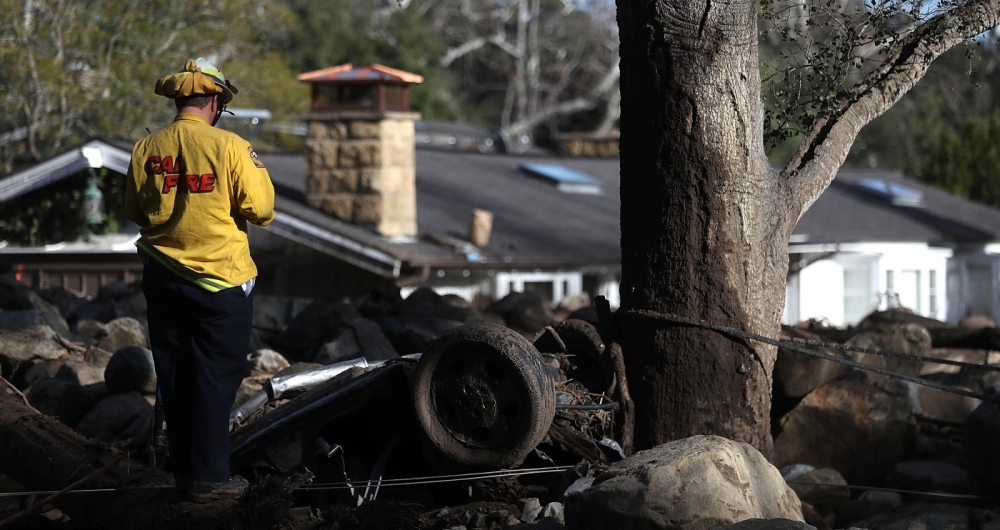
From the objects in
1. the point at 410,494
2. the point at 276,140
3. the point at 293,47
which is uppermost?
the point at 293,47

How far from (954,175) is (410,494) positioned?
3306 cm

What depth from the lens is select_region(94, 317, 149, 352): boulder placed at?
29.6 ft

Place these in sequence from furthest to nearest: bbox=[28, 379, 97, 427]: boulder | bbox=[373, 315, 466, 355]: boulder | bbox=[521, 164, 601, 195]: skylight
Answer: bbox=[521, 164, 601, 195]: skylight, bbox=[373, 315, 466, 355]: boulder, bbox=[28, 379, 97, 427]: boulder

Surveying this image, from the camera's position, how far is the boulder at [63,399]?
769cm

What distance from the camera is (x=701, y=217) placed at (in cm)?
562

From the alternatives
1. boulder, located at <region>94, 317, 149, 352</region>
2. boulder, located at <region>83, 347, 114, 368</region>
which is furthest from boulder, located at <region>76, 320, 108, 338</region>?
boulder, located at <region>83, 347, 114, 368</region>

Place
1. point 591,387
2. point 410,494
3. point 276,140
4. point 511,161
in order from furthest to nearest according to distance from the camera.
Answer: point 276,140 < point 511,161 < point 591,387 < point 410,494

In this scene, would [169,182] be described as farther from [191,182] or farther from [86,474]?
[86,474]

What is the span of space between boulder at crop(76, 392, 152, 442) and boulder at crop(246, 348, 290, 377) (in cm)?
74

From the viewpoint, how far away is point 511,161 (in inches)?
959

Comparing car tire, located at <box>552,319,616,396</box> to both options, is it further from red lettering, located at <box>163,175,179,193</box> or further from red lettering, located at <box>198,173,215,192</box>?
red lettering, located at <box>163,175,179,193</box>

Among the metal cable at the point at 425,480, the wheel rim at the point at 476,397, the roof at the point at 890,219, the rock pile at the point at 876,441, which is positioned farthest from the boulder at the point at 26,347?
the roof at the point at 890,219

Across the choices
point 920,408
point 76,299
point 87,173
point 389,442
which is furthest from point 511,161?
point 389,442

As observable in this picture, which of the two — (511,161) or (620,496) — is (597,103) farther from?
(620,496)
